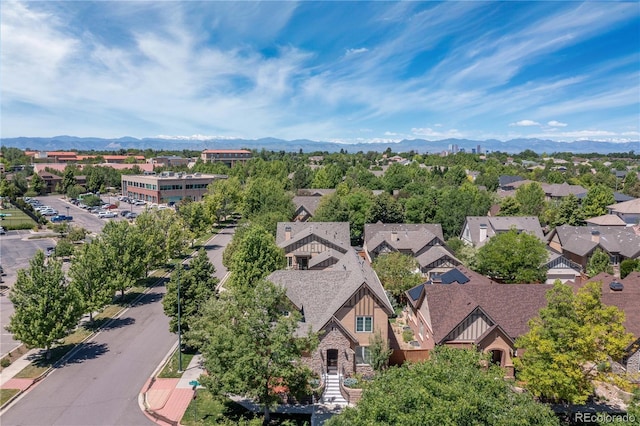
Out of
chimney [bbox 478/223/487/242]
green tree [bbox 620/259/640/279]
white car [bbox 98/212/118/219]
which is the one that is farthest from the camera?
white car [bbox 98/212/118/219]

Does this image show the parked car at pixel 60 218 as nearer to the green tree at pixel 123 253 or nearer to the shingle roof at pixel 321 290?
the green tree at pixel 123 253

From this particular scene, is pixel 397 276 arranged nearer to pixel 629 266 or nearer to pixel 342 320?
pixel 342 320

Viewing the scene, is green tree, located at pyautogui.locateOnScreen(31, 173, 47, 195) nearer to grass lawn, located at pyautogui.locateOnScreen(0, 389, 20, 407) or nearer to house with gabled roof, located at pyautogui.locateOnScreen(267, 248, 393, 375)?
grass lawn, located at pyautogui.locateOnScreen(0, 389, 20, 407)

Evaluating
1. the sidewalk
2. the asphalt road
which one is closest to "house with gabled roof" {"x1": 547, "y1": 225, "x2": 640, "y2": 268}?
the sidewalk

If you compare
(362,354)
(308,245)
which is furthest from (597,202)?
(362,354)

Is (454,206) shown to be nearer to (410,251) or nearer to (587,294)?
(410,251)

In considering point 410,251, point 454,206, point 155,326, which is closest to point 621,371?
point 410,251

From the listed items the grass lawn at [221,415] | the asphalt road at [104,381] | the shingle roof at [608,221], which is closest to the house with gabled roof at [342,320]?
→ the grass lawn at [221,415]
